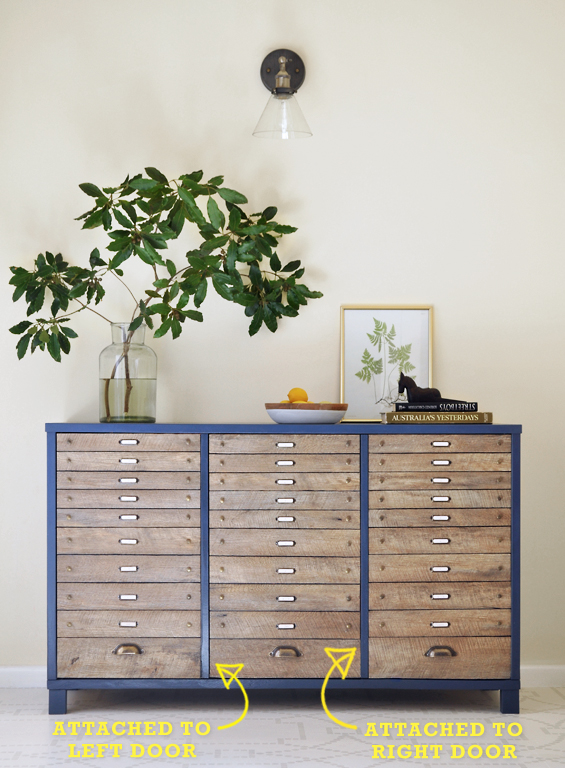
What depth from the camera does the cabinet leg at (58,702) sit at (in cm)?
253

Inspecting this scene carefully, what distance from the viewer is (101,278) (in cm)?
283

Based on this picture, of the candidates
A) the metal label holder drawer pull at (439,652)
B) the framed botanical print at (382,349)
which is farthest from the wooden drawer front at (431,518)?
the framed botanical print at (382,349)

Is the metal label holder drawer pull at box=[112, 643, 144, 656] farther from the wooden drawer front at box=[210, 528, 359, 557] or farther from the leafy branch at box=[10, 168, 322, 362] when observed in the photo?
the leafy branch at box=[10, 168, 322, 362]

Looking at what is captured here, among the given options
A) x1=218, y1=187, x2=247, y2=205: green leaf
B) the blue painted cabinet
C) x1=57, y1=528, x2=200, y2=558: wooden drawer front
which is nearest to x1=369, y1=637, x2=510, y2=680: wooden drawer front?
the blue painted cabinet

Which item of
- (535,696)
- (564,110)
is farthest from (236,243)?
(535,696)

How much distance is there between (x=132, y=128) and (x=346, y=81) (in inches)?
36.1

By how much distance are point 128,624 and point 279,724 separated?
0.63 meters

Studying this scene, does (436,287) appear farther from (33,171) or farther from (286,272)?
(33,171)

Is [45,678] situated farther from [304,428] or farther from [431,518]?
[431,518]

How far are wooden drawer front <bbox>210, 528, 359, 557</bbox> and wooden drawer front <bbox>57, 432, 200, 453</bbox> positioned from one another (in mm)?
330

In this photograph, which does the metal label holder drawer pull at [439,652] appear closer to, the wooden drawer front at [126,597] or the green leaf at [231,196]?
the wooden drawer front at [126,597]

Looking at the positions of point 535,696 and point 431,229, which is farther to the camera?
point 431,229

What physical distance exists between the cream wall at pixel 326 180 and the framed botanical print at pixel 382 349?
5cm

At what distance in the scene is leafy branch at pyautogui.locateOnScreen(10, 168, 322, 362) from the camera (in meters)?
2.62
